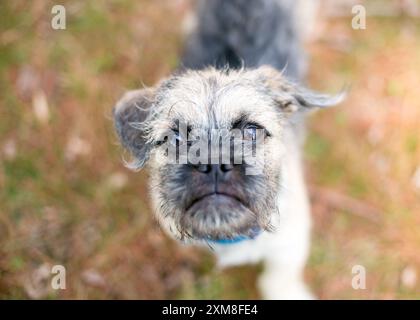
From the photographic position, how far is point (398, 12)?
539 centimetres

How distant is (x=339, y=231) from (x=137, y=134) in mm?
2353

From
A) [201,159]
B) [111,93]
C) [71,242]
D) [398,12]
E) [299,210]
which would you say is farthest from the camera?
[398,12]

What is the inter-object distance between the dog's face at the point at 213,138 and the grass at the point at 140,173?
133cm

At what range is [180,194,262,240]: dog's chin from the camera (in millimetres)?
2760

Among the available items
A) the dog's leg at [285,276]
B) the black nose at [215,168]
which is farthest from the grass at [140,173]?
the black nose at [215,168]

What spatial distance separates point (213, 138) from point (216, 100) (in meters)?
0.25

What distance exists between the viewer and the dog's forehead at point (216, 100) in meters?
2.94

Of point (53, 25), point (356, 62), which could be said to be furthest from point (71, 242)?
point (356, 62)

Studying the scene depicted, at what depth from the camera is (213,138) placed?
287cm

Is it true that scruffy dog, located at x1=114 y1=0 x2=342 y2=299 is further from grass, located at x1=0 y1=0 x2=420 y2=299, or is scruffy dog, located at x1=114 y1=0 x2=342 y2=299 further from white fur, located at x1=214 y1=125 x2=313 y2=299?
grass, located at x1=0 y1=0 x2=420 y2=299

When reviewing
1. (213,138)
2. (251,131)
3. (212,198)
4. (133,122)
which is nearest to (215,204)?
(212,198)

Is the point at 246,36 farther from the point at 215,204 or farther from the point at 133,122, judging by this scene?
the point at 215,204

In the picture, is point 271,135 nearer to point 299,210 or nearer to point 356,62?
point 299,210
